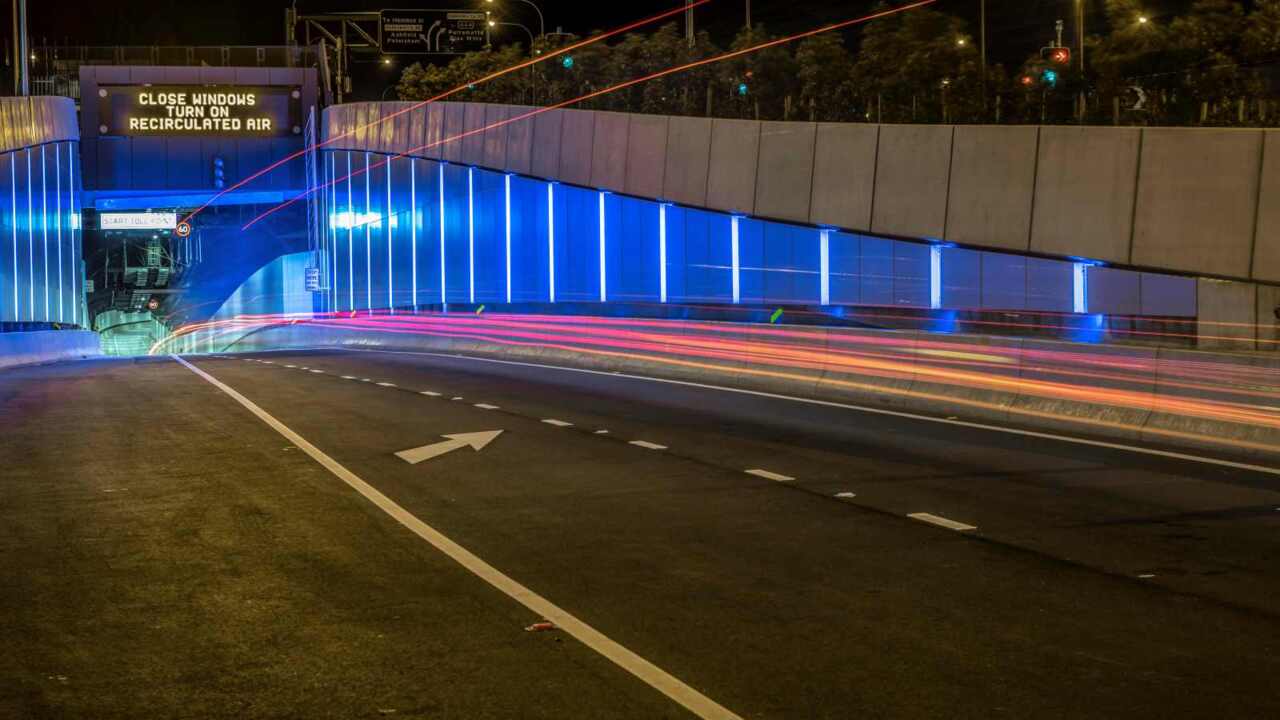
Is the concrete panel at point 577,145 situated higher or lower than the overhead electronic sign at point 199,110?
lower

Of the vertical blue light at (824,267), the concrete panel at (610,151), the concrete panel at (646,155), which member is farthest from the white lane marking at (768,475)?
the concrete panel at (610,151)

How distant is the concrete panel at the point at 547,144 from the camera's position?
40.1 m

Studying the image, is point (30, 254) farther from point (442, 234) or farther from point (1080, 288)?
point (1080, 288)

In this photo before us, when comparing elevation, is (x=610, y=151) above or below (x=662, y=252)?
above

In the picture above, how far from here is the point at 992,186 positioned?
25.1 metres

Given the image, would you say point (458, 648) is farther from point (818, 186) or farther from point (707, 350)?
point (818, 186)

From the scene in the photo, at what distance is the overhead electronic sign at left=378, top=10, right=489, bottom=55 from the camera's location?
69.3 meters

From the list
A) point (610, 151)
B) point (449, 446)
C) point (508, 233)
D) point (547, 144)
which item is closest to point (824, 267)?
point (610, 151)

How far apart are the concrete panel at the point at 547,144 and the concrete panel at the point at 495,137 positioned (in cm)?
225

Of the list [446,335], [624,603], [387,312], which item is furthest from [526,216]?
Result: [624,603]

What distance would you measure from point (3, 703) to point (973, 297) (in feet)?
69.1

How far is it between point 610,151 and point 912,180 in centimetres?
1191

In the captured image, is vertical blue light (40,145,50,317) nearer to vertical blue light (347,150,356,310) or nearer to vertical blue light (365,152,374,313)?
vertical blue light (365,152,374,313)

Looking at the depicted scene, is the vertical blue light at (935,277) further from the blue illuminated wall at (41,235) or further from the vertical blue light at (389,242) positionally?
the vertical blue light at (389,242)
